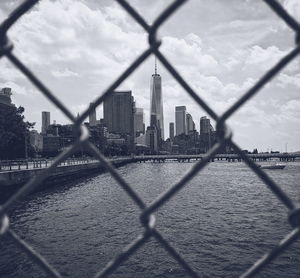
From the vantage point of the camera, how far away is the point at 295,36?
1.16 m

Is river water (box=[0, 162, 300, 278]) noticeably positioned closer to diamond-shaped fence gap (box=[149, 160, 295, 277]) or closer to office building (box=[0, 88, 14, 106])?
diamond-shaped fence gap (box=[149, 160, 295, 277])

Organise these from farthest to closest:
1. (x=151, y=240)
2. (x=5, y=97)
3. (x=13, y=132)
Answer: (x=5, y=97) → (x=13, y=132) → (x=151, y=240)

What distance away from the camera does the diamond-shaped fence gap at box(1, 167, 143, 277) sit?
12758 mm

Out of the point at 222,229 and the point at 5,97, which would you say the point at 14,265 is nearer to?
the point at 222,229

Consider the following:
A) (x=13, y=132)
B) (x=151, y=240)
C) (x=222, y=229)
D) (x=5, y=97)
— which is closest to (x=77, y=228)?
(x=151, y=240)

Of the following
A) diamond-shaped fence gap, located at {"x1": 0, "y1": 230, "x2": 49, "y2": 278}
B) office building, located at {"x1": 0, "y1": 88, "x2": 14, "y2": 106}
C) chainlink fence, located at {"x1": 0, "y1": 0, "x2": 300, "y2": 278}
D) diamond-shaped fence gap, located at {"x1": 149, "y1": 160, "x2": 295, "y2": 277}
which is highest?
office building, located at {"x1": 0, "y1": 88, "x2": 14, "y2": 106}

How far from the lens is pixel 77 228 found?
17.8 metres

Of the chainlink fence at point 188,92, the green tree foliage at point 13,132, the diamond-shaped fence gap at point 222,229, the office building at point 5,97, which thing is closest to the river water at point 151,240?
the diamond-shaped fence gap at point 222,229

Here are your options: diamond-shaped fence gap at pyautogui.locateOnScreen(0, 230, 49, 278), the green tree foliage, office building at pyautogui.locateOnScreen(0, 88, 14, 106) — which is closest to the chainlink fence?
diamond-shaped fence gap at pyautogui.locateOnScreen(0, 230, 49, 278)

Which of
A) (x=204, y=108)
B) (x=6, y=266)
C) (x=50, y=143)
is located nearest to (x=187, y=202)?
(x=6, y=266)

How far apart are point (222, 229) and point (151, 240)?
16.4 ft

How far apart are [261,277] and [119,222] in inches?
413

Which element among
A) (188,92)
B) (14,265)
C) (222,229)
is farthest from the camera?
(222,229)

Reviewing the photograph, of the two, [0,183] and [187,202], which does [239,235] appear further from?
[0,183]
